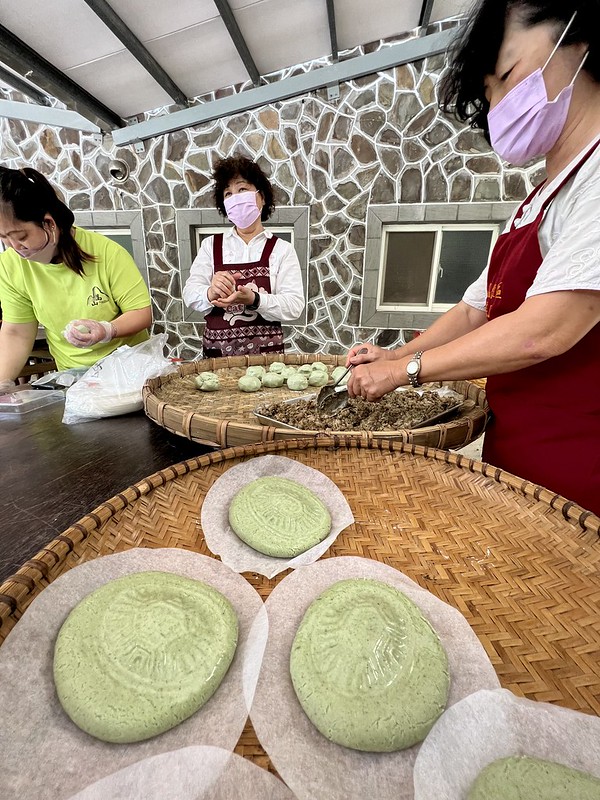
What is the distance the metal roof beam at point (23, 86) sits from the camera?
395cm

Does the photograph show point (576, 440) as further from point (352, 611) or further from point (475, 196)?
point (475, 196)

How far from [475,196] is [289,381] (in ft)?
11.8

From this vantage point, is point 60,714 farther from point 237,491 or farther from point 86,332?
point 86,332

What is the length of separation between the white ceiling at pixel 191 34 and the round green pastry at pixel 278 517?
424cm

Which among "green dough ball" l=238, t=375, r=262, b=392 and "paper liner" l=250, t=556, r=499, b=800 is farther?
"green dough ball" l=238, t=375, r=262, b=392

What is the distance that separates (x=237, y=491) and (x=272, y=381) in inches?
32.1

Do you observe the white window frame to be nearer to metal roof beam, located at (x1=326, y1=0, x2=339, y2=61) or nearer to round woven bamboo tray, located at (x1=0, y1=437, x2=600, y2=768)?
metal roof beam, located at (x1=326, y1=0, x2=339, y2=61)

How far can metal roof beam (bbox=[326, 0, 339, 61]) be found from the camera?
322 centimetres

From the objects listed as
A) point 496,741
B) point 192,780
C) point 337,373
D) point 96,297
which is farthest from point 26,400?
point 496,741

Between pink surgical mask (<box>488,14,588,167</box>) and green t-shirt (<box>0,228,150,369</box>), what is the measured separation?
68.2 inches

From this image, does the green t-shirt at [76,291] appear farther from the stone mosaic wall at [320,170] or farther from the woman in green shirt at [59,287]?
the stone mosaic wall at [320,170]

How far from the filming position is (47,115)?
4.58 m

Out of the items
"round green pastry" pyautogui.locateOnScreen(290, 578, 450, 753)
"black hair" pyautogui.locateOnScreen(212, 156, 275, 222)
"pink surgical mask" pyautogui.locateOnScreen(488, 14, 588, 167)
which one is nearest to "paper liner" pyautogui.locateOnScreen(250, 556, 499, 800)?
"round green pastry" pyautogui.locateOnScreen(290, 578, 450, 753)

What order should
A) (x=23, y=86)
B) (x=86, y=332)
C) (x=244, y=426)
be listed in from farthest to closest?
1. (x=23, y=86)
2. (x=86, y=332)
3. (x=244, y=426)
